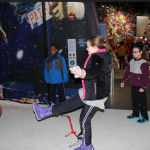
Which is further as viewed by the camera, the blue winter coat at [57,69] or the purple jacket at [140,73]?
the blue winter coat at [57,69]

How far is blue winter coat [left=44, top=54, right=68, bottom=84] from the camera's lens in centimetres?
427

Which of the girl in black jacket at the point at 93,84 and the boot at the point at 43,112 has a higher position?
the girl in black jacket at the point at 93,84

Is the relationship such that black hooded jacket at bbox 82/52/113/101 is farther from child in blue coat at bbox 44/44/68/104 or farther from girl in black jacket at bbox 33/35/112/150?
child in blue coat at bbox 44/44/68/104

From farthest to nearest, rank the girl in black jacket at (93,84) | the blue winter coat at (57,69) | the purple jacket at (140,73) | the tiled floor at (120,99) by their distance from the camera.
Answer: the tiled floor at (120,99) < the blue winter coat at (57,69) < the purple jacket at (140,73) < the girl in black jacket at (93,84)

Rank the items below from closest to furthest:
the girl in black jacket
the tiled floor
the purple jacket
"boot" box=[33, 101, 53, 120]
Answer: the girl in black jacket → "boot" box=[33, 101, 53, 120] → the purple jacket → the tiled floor

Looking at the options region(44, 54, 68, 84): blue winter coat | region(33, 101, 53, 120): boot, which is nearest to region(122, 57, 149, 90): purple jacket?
region(44, 54, 68, 84): blue winter coat

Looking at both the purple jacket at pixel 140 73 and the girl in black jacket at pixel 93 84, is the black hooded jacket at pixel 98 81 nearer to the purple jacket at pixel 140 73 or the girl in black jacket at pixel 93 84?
the girl in black jacket at pixel 93 84

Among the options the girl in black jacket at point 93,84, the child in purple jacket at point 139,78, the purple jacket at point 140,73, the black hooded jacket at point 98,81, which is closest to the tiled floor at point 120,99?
the child in purple jacket at point 139,78

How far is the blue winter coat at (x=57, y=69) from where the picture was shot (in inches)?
168

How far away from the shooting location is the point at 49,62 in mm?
4297

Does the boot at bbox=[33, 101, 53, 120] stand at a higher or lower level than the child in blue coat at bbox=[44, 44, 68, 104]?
lower

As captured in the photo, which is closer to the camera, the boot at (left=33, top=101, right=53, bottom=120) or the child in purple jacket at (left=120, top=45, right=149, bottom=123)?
the boot at (left=33, top=101, right=53, bottom=120)

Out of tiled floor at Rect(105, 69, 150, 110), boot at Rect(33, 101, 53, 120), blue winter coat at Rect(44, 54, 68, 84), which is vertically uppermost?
blue winter coat at Rect(44, 54, 68, 84)

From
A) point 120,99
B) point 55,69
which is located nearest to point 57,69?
point 55,69
